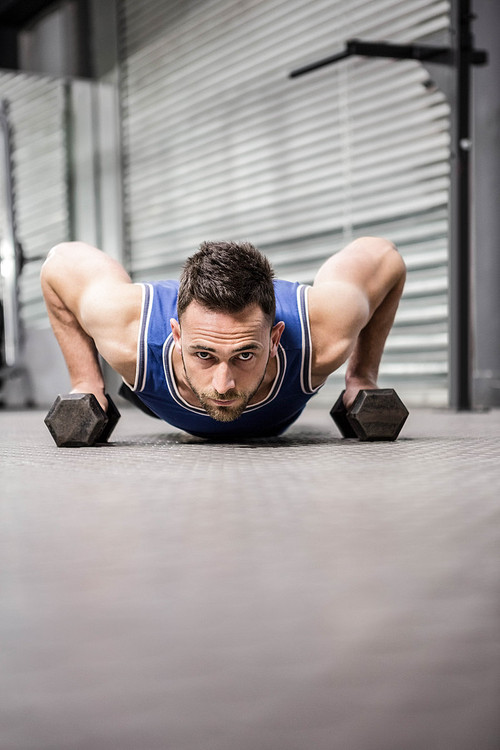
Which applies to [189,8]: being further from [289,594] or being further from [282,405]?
[289,594]

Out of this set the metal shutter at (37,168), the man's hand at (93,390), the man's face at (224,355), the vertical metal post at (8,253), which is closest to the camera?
the man's face at (224,355)

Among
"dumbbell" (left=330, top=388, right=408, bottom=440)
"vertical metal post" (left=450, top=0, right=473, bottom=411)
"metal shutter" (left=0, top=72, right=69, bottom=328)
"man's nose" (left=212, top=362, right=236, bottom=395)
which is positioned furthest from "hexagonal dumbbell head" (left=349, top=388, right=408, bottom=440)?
"metal shutter" (left=0, top=72, right=69, bottom=328)

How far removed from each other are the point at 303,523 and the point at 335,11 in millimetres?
2664

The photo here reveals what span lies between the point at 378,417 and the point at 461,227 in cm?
105

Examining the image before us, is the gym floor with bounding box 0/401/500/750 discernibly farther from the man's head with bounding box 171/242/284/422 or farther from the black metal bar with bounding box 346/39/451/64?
the black metal bar with bounding box 346/39/451/64

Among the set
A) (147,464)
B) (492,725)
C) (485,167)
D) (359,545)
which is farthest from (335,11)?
(492,725)

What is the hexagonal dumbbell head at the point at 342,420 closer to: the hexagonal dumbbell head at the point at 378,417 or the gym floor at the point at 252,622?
the hexagonal dumbbell head at the point at 378,417

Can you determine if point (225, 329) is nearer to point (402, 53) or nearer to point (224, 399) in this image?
point (224, 399)

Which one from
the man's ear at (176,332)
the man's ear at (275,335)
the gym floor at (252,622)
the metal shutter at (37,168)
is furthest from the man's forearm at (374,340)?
the metal shutter at (37,168)

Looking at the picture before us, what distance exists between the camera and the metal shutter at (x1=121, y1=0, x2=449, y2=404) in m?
2.58

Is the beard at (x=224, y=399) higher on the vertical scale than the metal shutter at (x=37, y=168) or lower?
lower

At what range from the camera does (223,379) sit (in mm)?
1187

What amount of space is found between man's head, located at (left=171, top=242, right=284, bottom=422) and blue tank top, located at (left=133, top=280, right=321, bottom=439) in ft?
0.14

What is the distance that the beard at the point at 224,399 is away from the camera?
121 centimetres
